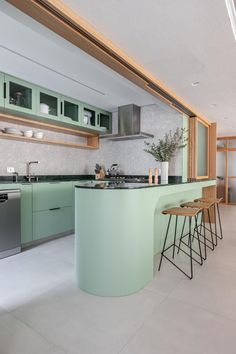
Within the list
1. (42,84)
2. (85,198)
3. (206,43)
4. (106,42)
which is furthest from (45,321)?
(42,84)

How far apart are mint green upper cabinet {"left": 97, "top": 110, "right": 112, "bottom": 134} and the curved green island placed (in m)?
2.83

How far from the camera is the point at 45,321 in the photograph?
1646 millimetres

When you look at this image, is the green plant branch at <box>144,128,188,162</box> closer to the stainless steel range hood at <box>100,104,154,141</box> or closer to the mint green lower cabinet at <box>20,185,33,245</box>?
the stainless steel range hood at <box>100,104,154,141</box>

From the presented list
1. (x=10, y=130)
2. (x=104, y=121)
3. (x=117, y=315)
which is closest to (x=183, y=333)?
(x=117, y=315)

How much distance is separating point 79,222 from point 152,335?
1.06 m

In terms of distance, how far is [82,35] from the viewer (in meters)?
1.89

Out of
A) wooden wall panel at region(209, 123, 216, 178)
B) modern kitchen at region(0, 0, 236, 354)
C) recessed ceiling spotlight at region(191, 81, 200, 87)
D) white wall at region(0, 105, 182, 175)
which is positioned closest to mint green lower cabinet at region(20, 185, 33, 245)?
modern kitchen at region(0, 0, 236, 354)

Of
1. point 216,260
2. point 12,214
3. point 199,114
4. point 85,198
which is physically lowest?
point 216,260

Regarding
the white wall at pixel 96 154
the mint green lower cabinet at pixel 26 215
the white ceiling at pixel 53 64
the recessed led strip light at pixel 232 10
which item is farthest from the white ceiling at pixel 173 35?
the mint green lower cabinet at pixel 26 215

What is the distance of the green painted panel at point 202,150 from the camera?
184 inches

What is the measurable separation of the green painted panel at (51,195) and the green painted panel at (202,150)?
2.60 m

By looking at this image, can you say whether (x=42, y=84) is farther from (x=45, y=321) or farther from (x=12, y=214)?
(x=45, y=321)

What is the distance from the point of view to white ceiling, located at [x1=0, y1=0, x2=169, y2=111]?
1980mm

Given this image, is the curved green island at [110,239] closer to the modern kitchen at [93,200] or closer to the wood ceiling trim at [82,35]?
the modern kitchen at [93,200]
